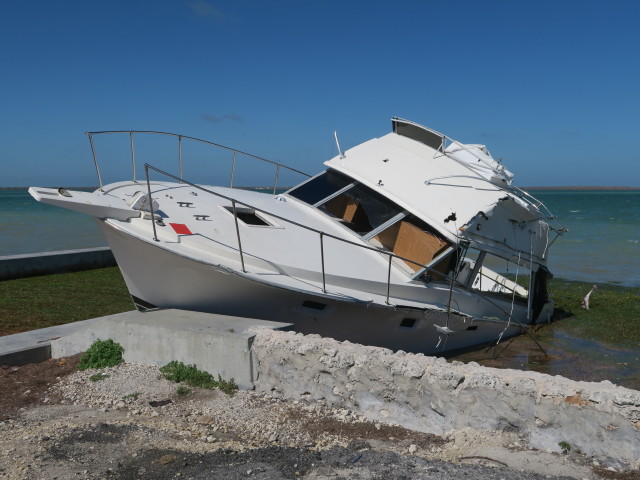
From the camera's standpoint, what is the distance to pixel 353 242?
761 centimetres

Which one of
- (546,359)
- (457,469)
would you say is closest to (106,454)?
(457,469)

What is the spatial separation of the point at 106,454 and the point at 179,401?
118 centimetres

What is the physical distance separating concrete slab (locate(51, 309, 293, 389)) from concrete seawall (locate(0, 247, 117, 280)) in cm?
691

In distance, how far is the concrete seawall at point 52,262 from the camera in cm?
1288

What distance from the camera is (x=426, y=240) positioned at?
831 cm

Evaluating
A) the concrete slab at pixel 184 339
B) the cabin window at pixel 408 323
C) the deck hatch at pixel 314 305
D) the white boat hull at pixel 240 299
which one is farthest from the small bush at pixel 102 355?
the cabin window at pixel 408 323

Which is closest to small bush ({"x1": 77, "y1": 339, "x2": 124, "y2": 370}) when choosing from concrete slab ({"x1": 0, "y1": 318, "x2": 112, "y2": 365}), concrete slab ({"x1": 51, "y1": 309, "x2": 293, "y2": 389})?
concrete slab ({"x1": 51, "y1": 309, "x2": 293, "y2": 389})

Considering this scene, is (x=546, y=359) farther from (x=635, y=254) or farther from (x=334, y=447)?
(x=635, y=254)

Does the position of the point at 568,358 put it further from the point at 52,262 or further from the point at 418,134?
the point at 52,262

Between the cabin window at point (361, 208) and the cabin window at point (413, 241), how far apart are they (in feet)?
0.64

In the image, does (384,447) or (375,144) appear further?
(375,144)

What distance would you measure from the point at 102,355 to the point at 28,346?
1083mm

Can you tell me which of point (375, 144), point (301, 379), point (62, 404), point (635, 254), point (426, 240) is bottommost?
point (635, 254)

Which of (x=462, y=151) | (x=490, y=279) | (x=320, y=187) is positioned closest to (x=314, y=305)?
(x=320, y=187)
